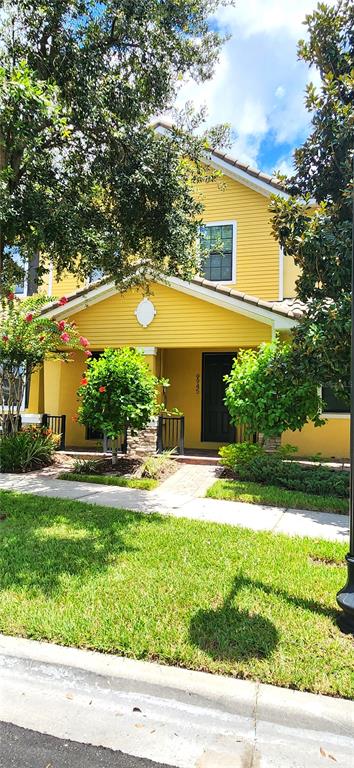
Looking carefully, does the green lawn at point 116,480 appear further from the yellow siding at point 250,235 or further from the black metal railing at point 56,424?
the yellow siding at point 250,235

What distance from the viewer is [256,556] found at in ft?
15.5

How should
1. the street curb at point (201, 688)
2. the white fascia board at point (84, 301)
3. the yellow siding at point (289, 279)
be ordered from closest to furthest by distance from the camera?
the street curb at point (201, 688) < the white fascia board at point (84, 301) < the yellow siding at point (289, 279)

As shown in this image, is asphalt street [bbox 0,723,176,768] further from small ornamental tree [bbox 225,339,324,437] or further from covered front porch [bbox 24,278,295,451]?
covered front porch [bbox 24,278,295,451]

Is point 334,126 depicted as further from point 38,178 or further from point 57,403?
point 57,403

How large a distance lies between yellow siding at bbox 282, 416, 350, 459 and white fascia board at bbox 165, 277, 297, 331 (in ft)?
8.45

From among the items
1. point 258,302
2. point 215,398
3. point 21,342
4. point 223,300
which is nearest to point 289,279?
point 258,302

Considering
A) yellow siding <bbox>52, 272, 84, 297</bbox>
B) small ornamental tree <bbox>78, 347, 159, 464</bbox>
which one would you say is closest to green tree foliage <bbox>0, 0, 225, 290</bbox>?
small ornamental tree <bbox>78, 347, 159, 464</bbox>

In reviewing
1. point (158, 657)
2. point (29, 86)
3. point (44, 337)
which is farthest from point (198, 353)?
point (158, 657)

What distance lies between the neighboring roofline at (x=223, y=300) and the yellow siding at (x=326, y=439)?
8.46 feet

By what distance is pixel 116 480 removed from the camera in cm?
860

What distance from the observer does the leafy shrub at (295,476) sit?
7.81m

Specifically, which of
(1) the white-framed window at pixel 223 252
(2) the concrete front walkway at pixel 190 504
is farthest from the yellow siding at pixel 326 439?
(1) the white-framed window at pixel 223 252

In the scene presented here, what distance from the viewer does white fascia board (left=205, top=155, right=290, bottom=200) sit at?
41.7 feet

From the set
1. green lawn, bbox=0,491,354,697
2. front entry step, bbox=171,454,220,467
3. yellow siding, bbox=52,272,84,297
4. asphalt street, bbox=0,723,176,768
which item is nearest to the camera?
asphalt street, bbox=0,723,176,768
